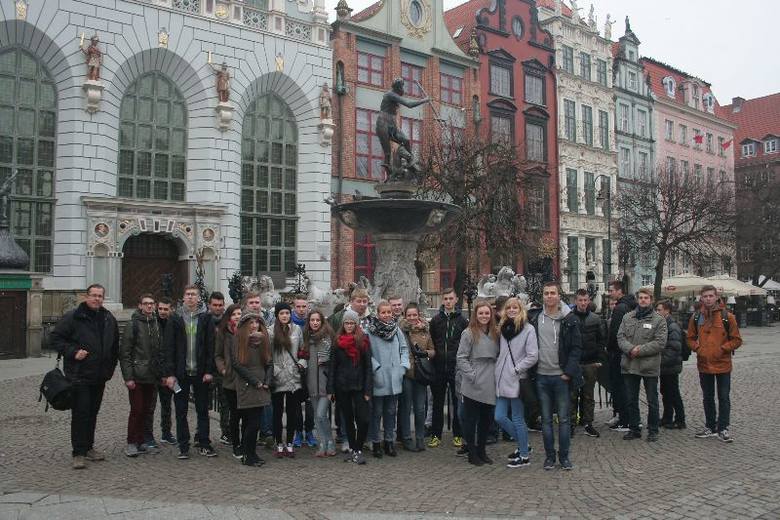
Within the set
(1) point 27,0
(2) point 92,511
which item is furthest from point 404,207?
(1) point 27,0

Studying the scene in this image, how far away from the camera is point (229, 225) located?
27734mm

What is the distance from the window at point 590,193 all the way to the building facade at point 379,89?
10719 mm

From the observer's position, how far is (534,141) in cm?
3928

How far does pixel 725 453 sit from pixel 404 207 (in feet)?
20.3

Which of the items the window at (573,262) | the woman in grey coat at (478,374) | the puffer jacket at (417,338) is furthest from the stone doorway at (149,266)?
the window at (573,262)

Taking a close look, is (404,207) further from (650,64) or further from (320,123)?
(650,64)

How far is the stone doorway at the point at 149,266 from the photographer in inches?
1050

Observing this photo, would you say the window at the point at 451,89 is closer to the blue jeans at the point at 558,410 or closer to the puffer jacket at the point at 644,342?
the puffer jacket at the point at 644,342

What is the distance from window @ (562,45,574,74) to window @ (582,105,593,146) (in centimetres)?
240

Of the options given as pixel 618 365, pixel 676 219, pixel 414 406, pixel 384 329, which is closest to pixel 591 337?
pixel 618 365

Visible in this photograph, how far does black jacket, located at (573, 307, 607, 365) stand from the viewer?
8750mm

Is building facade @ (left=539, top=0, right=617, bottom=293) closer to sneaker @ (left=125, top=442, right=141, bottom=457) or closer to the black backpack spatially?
sneaker @ (left=125, top=442, right=141, bottom=457)

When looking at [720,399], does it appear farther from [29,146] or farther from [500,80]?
[500,80]

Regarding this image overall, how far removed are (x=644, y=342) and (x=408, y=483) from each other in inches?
144
